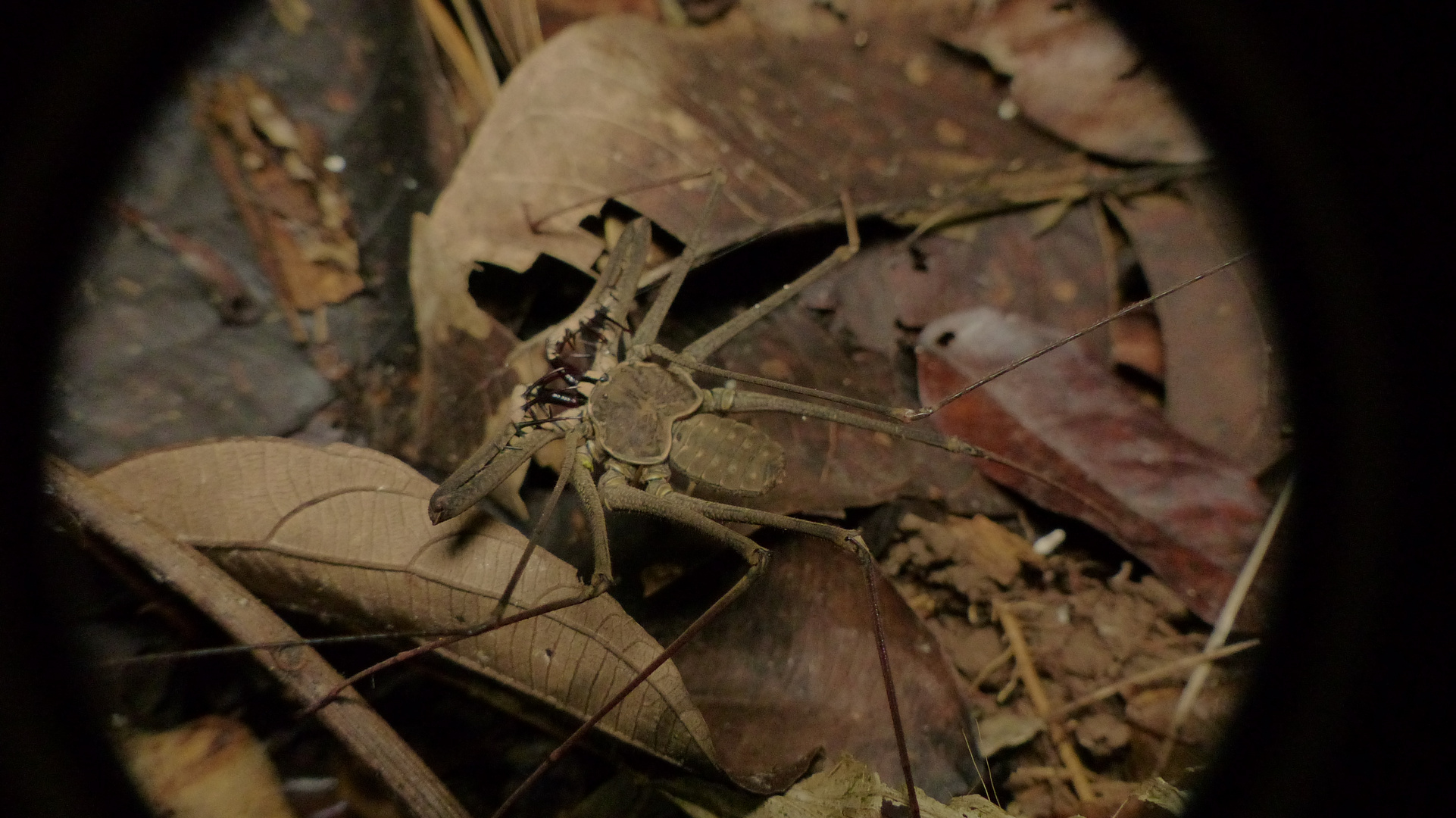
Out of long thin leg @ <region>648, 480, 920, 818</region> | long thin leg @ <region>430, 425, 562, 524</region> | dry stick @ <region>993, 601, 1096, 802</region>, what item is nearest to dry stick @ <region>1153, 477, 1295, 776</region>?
dry stick @ <region>993, 601, 1096, 802</region>

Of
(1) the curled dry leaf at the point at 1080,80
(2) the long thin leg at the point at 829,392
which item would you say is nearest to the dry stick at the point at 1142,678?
(2) the long thin leg at the point at 829,392

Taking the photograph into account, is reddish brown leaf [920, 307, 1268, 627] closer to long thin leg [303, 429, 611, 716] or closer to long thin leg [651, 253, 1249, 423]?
long thin leg [651, 253, 1249, 423]

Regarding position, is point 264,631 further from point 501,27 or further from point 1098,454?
point 1098,454

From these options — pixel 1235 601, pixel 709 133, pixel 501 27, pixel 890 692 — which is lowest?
pixel 890 692

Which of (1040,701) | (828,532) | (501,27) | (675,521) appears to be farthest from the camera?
(501,27)

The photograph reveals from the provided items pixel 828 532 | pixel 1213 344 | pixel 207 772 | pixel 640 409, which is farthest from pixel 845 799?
pixel 1213 344

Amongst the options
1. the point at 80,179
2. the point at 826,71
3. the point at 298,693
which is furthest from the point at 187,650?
the point at 826,71
